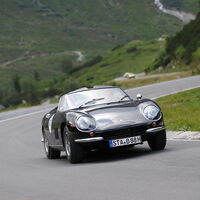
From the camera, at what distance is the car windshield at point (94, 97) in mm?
12424

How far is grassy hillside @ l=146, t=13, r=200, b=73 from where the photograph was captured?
70.7m

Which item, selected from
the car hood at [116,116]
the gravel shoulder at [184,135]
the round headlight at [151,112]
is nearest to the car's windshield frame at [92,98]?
the car hood at [116,116]

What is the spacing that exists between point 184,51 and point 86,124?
6470 cm

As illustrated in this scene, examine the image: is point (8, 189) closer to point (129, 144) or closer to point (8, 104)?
point (129, 144)

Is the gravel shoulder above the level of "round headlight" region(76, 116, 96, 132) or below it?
below

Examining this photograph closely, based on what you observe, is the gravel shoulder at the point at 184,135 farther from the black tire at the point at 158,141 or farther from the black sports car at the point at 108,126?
the black sports car at the point at 108,126

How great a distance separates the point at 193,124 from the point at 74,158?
5014 mm

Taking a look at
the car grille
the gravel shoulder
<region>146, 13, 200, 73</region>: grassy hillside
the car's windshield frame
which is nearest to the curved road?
the car grille

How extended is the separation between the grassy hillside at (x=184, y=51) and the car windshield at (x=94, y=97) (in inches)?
2104

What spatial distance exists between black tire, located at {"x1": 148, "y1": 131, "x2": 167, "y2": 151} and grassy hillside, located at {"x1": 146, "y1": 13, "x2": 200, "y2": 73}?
54.6m

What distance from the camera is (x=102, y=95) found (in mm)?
12727

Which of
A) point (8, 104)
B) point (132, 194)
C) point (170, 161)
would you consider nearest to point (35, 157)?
point (170, 161)

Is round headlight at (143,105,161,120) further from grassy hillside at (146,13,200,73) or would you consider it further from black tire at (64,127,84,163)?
grassy hillside at (146,13,200,73)

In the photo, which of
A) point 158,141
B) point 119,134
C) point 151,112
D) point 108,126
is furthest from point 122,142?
point 158,141
